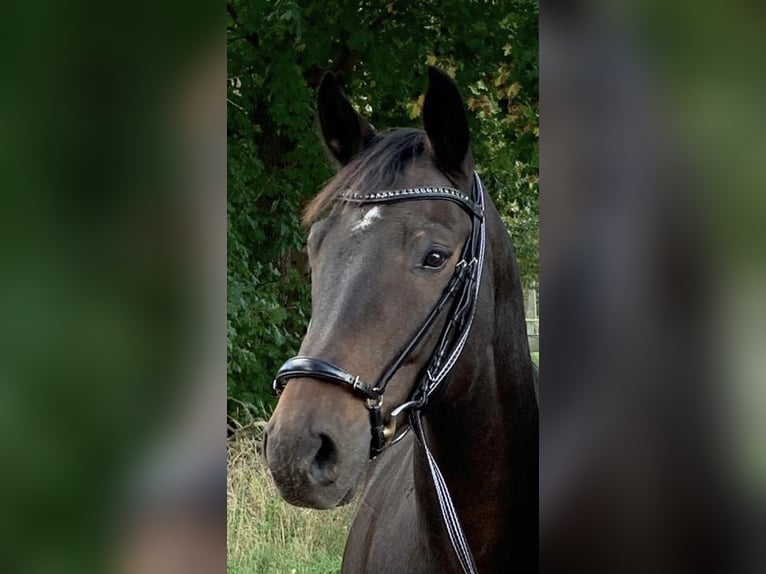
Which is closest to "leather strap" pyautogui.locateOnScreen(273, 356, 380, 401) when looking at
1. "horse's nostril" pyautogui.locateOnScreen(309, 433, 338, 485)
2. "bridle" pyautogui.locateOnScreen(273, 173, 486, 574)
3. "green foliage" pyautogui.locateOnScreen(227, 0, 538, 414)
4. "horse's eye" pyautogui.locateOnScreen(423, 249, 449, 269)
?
"bridle" pyautogui.locateOnScreen(273, 173, 486, 574)

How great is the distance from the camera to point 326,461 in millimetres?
1854

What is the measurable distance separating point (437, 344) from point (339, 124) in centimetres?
76

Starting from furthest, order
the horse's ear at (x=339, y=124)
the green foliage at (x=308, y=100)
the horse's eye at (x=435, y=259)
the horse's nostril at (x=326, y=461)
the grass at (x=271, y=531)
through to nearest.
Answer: the green foliage at (x=308, y=100), the grass at (x=271, y=531), the horse's ear at (x=339, y=124), the horse's eye at (x=435, y=259), the horse's nostril at (x=326, y=461)

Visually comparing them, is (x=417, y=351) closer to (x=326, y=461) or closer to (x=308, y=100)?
(x=326, y=461)

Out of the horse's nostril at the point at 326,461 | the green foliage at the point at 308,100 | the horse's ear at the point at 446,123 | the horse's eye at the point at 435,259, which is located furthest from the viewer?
the green foliage at the point at 308,100

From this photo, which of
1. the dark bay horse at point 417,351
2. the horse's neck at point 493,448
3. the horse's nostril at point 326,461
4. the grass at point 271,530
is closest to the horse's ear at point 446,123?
the dark bay horse at point 417,351

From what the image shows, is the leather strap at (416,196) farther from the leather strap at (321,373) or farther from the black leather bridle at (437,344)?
the leather strap at (321,373)

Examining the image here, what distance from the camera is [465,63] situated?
5480 mm

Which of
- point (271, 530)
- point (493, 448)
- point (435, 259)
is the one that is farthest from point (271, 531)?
point (435, 259)

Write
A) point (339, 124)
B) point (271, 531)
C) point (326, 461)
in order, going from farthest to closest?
1. point (271, 531)
2. point (339, 124)
3. point (326, 461)

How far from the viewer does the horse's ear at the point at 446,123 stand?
223 centimetres

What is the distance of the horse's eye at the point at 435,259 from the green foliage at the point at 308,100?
10.7 ft
